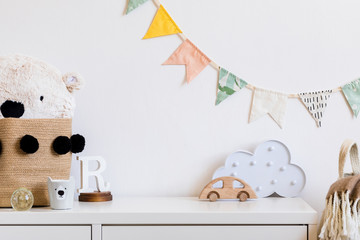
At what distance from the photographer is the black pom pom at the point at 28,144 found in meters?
1.27

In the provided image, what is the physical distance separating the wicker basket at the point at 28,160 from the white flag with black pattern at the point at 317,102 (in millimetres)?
791

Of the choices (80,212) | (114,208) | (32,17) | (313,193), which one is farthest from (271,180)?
(32,17)

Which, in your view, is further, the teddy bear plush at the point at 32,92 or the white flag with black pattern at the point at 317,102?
the white flag with black pattern at the point at 317,102

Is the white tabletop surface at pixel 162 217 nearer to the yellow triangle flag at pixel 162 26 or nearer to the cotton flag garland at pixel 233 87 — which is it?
the cotton flag garland at pixel 233 87

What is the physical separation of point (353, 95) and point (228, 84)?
410 mm

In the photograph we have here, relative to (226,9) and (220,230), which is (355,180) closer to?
(220,230)

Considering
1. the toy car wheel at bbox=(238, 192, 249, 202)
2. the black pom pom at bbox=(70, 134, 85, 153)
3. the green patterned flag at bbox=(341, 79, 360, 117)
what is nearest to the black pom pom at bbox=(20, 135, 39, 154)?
the black pom pom at bbox=(70, 134, 85, 153)

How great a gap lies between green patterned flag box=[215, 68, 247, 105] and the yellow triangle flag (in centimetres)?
22

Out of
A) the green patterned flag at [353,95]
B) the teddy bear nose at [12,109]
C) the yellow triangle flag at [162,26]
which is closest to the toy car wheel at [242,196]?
the green patterned flag at [353,95]

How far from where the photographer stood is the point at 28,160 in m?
1.30

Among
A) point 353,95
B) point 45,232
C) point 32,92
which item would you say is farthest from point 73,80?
point 353,95

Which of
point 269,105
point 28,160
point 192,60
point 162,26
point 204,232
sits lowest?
point 204,232

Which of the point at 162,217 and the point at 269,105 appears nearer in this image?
the point at 162,217

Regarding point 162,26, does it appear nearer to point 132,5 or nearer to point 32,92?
point 132,5
